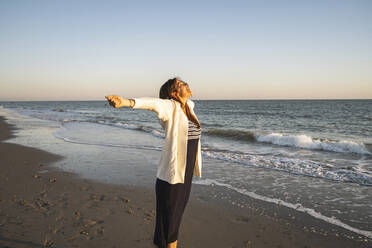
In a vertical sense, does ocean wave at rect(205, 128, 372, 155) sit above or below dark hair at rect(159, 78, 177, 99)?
below

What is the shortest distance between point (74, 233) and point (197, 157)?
7.43 ft

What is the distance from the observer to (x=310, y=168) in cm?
801

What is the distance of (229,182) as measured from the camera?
21.0ft

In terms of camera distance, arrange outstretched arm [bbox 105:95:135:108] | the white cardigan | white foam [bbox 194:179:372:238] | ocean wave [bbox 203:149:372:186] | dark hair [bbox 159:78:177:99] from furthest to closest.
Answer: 1. ocean wave [bbox 203:149:372:186]
2. white foam [bbox 194:179:372:238]
3. dark hair [bbox 159:78:177:99]
4. the white cardigan
5. outstretched arm [bbox 105:95:135:108]

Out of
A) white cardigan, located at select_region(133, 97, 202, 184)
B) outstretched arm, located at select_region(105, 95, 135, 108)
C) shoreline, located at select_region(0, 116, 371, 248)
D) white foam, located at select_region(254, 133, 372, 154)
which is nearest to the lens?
outstretched arm, located at select_region(105, 95, 135, 108)

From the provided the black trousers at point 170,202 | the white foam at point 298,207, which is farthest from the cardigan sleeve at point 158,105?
the white foam at point 298,207

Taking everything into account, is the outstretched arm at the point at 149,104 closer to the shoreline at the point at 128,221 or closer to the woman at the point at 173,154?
the woman at the point at 173,154

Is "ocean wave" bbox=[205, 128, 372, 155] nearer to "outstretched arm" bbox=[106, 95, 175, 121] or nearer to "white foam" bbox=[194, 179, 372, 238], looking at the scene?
"white foam" bbox=[194, 179, 372, 238]

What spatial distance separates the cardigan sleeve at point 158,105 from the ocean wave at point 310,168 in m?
6.47

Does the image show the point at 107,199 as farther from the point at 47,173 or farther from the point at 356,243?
the point at 356,243

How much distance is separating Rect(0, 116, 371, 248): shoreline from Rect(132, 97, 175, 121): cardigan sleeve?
2.13m

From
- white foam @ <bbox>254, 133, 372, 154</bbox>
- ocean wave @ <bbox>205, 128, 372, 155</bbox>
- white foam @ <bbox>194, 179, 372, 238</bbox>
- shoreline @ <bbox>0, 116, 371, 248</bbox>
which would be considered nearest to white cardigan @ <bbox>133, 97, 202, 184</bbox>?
shoreline @ <bbox>0, 116, 371, 248</bbox>

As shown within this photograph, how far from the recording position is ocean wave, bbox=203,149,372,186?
6.91 metres

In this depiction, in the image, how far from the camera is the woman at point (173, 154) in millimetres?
2105
